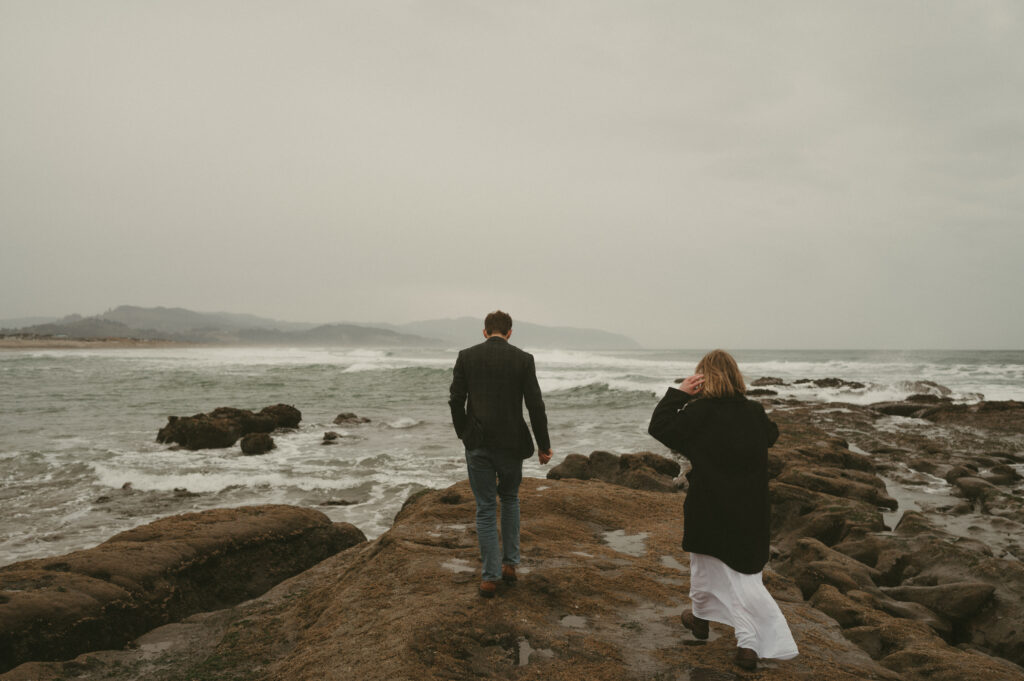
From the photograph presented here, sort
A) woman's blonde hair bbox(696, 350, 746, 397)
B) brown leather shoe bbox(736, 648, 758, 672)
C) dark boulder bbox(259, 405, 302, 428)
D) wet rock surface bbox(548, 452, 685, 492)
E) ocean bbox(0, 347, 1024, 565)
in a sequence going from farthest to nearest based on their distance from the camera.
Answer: dark boulder bbox(259, 405, 302, 428), wet rock surface bbox(548, 452, 685, 492), ocean bbox(0, 347, 1024, 565), woman's blonde hair bbox(696, 350, 746, 397), brown leather shoe bbox(736, 648, 758, 672)

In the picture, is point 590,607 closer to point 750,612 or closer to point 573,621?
point 573,621

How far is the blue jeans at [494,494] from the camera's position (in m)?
4.33

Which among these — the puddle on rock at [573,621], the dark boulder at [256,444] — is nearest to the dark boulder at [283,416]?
the dark boulder at [256,444]

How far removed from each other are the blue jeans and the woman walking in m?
1.31

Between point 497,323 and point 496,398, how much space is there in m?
0.62

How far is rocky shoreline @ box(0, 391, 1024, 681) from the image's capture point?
347 cm

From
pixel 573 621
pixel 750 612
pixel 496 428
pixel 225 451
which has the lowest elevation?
pixel 225 451

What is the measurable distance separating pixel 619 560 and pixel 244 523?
163 inches

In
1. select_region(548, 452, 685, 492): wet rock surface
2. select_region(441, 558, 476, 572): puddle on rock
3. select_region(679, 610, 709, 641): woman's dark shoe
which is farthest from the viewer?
select_region(548, 452, 685, 492): wet rock surface

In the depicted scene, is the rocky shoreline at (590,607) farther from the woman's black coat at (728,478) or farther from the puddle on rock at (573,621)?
the woman's black coat at (728,478)

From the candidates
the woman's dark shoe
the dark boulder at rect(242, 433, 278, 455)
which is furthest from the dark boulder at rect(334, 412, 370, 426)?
the woman's dark shoe

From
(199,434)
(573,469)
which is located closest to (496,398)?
(573,469)

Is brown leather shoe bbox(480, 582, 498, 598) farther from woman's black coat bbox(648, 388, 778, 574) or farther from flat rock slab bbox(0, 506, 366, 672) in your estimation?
flat rock slab bbox(0, 506, 366, 672)

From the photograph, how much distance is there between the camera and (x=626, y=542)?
19.7 ft
